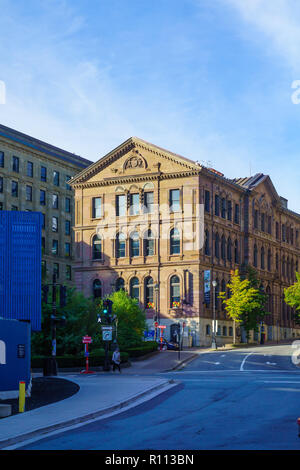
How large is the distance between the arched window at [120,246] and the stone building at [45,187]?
61.3ft

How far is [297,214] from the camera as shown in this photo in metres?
119

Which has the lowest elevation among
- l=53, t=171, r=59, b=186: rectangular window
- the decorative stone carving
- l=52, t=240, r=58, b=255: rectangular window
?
l=52, t=240, r=58, b=255: rectangular window

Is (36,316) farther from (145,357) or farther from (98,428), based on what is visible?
(145,357)

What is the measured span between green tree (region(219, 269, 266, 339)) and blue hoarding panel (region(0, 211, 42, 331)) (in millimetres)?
54813

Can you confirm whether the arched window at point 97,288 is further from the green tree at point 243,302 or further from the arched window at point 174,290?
the green tree at point 243,302

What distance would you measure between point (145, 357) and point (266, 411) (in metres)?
40.9

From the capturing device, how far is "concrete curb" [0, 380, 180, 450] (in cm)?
1778

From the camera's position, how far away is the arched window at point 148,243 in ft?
299

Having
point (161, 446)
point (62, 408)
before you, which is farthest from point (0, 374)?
point (161, 446)

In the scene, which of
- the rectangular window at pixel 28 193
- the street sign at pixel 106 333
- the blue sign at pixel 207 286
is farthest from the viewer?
the rectangular window at pixel 28 193

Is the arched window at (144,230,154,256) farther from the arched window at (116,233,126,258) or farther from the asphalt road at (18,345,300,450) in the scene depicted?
the asphalt road at (18,345,300,450)

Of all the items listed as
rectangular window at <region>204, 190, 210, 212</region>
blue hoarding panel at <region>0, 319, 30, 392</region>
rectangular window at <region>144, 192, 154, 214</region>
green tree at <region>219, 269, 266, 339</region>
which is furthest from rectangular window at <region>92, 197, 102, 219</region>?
blue hoarding panel at <region>0, 319, 30, 392</region>

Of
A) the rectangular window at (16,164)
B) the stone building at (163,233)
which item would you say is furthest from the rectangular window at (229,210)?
the rectangular window at (16,164)

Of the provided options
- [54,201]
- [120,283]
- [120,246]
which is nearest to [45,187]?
[54,201]
